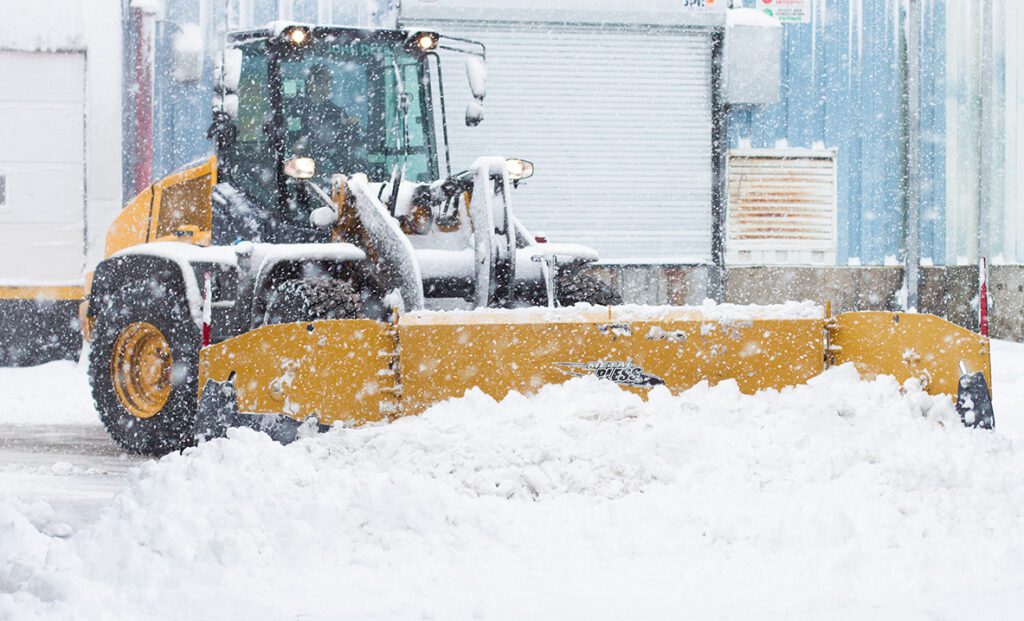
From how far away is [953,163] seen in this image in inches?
581

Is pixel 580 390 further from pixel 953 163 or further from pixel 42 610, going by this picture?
pixel 953 163

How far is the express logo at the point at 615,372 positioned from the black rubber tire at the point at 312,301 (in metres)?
1.24

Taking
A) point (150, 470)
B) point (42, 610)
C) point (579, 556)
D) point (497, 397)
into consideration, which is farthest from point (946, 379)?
point (42, 610)

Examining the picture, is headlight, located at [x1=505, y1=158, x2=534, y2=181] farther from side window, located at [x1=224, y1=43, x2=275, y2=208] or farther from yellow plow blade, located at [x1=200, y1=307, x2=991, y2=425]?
yellow plow blade, located at [x1=200, y1=307, x2=991, y2=425]

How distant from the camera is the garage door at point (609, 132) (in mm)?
14250

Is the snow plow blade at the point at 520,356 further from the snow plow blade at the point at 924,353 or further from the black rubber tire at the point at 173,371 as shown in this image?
the black rubber tire at the point at 173,371

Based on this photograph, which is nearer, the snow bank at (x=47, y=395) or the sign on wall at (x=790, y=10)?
the snow bank at (x=47, y=395)

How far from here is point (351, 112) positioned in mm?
7789

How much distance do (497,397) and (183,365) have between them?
2230 mm

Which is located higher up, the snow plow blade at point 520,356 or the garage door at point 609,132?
the garage door at point 609,132

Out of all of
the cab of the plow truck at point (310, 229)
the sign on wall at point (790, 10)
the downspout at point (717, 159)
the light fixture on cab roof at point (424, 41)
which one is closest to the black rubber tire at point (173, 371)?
the cab of the plow truck at point (310, 229)

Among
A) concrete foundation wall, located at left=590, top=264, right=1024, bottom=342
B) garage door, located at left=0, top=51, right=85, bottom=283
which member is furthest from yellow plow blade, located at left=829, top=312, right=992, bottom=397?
garage door, located at left=0, top=51, right=85, bottom=283

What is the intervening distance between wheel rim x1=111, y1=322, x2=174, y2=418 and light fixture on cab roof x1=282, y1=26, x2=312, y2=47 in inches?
78.7

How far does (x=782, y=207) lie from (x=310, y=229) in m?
8.33
